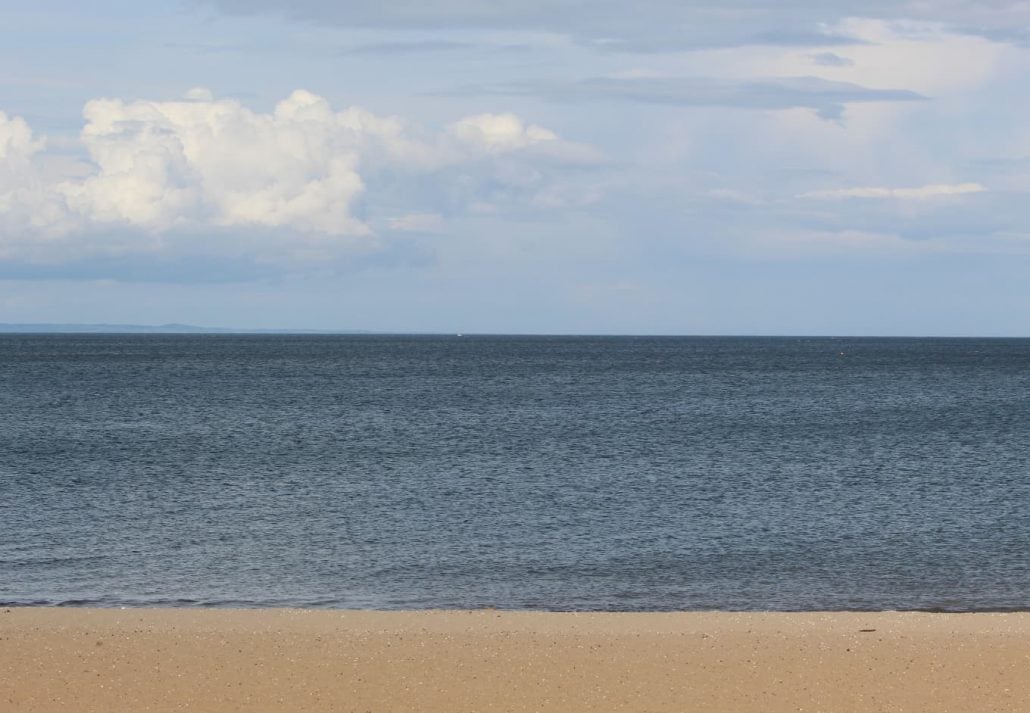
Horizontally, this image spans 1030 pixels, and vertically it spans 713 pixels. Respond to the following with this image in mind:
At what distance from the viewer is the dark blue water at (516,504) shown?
893 inches

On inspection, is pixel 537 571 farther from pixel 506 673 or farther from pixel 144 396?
pixel 144 396

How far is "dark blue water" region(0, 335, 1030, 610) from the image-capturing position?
2269 centimetres

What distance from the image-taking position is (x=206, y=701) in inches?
503

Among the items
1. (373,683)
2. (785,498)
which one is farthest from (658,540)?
(373,683)

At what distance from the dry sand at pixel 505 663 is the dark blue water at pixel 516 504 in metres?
3.72

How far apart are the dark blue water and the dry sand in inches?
146

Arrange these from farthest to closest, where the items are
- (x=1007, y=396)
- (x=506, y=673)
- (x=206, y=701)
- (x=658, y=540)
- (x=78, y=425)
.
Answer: (x=1007, y=396) → (x=78, y=425) → (x=658, y=540) → (x=506, y=673) → (x=206, y=701)

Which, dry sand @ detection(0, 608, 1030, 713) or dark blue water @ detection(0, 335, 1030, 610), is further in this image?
dark blue water @ detection(0, 335, 1030, 610)

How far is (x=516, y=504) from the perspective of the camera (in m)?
34.3

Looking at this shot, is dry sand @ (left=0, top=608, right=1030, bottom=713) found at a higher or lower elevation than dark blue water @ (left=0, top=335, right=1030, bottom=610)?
higher

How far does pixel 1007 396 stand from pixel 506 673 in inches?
3316

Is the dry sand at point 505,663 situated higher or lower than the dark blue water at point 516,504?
higher

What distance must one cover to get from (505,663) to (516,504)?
19.8 m

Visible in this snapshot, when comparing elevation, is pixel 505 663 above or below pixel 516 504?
above
